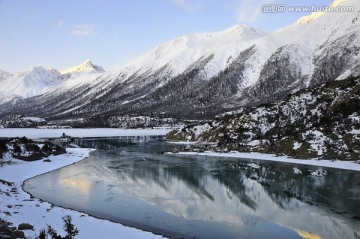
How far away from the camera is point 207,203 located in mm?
40969

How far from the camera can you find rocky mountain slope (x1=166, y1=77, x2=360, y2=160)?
77125 millimetres

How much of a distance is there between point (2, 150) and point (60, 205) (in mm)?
36119

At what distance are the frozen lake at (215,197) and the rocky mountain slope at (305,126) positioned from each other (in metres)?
12.0

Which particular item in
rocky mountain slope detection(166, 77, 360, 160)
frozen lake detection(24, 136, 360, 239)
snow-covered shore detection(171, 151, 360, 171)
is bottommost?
frozen lake detection(24, 136, 360, 239)

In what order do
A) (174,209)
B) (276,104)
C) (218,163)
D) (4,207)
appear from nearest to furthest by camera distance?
(4,207) → (174,209) → (218,163) → (276,104)

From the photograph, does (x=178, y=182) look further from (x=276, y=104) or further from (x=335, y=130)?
(x=276, y=104)

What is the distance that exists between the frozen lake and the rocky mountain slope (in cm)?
1198

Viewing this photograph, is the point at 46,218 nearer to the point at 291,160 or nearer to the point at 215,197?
the point at 215,197

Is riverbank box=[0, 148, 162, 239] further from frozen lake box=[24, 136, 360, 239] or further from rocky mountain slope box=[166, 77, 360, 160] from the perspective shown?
rocky mountain slope box=[166, 77, 360, 160]

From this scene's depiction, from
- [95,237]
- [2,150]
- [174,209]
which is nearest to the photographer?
[95,237]

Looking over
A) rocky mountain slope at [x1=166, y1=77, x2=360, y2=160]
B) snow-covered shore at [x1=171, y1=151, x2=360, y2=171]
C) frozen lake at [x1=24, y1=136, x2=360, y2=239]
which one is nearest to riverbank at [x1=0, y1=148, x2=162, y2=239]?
frozen lake at [x1=24, y1=136, x2=360, y2=239]

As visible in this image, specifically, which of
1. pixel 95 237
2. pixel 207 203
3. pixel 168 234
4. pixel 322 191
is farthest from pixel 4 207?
pixel 322 191

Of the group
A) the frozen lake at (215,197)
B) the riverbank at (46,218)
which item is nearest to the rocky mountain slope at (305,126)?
the frozen lake at (215,197)

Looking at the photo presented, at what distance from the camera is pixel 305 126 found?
97.2 m
